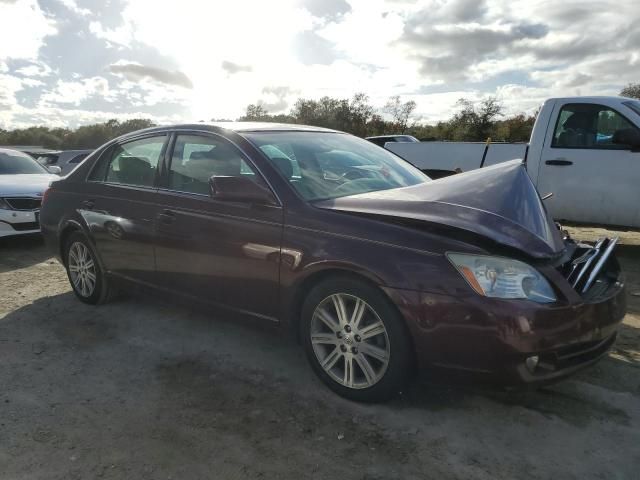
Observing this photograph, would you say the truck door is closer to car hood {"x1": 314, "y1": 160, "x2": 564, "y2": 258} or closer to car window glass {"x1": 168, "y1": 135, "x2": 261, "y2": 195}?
car hood {"x1": 314, "y1": 160, "x2": 564, "y2": 258}

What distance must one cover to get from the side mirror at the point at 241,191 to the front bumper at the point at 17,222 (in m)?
5.43

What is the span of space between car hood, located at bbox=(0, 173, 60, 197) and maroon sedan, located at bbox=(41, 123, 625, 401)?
3.91 m

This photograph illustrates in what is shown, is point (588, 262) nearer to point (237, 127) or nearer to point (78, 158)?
point (237, 127)

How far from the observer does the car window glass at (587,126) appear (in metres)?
6.57

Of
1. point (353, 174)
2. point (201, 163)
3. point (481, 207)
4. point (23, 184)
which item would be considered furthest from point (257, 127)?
point (23, 184)

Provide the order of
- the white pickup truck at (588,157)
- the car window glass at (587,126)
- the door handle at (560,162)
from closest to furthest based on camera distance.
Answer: the white pickup truck at (588,157) < the car window glass at (587,126) < the door handle at (560,162)

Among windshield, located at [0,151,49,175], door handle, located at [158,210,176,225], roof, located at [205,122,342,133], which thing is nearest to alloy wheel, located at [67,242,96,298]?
door handle, located at [158,210,176,225]

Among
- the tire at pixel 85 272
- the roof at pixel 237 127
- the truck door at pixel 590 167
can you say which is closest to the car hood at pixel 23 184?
the tire at pixel 85 272

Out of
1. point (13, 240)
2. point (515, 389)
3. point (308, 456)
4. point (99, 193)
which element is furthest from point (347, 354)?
point (13, 240)

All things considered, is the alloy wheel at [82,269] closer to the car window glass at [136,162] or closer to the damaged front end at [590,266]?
the car window glass at [136,162]

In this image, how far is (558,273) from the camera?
270 centimetres

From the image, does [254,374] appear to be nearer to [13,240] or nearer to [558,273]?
[558,273]

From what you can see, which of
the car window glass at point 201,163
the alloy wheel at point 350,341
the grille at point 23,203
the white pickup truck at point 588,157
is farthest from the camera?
the grille at point 23,203

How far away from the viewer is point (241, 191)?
321 cm
